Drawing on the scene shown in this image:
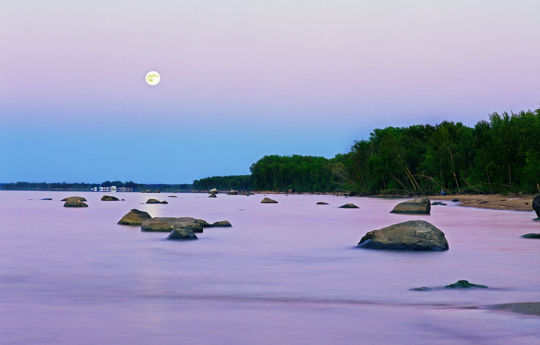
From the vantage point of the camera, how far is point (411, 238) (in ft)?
73.0

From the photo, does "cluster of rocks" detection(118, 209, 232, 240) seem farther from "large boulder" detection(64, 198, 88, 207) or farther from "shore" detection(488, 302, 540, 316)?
"large boulder" detection(64, 198, 88, 207)

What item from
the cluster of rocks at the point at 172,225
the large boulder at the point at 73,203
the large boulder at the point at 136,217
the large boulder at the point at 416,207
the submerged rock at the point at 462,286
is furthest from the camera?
the large boulder at the point at 73,203

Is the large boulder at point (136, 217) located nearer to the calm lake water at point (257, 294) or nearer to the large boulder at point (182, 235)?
the large boulder at point (182, 235)

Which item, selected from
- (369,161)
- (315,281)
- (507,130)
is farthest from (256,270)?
(369,161)

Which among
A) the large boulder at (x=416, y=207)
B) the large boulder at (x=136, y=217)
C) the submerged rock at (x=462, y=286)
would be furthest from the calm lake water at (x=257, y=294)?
the large boulder at (x=416, y=207)

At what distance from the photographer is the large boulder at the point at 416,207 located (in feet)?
173

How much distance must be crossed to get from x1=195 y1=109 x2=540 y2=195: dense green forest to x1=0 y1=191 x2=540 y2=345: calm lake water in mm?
69340

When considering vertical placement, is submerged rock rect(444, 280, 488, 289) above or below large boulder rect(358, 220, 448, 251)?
below

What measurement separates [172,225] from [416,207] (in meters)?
27.5

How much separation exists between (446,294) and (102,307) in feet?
20.2

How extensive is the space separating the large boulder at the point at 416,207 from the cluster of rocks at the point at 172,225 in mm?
19949

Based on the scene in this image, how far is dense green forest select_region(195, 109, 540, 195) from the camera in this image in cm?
9631

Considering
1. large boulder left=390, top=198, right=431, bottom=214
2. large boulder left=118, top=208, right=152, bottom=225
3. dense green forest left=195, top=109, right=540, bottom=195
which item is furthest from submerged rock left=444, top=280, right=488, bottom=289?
dense green forest left=195, top=109, right=540, bottom=195

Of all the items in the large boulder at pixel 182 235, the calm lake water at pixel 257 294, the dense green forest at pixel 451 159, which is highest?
the dense green forest at pixel 451 159
